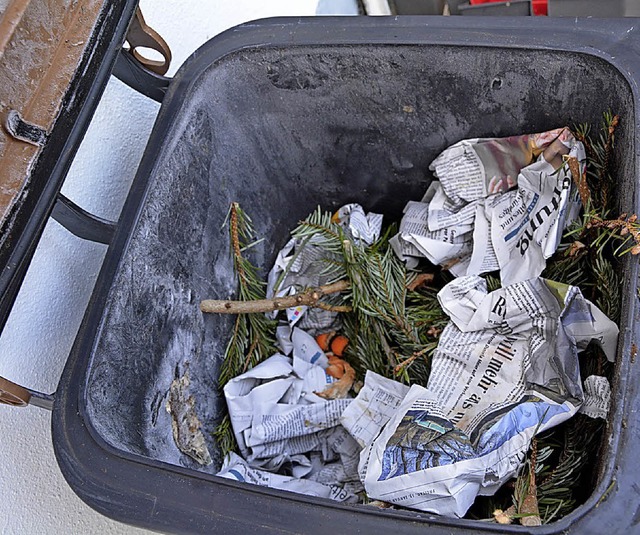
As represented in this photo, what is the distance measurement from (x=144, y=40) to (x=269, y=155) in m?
0.19

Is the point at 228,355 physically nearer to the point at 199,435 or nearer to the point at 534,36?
the point at 199,435

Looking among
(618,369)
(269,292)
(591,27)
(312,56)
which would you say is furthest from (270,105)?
(618,369)

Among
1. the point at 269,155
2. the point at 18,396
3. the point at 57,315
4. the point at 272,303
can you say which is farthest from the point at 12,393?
the point at 269,155

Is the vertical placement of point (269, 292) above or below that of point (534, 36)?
below

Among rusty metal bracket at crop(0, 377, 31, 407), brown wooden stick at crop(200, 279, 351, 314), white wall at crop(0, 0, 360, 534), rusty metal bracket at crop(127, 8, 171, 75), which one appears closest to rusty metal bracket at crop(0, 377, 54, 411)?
rusty metal bracket at crop(0, 377, 31, 407)

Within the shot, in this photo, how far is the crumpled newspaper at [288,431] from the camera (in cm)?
70

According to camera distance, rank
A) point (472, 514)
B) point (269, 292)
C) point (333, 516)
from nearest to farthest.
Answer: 1. point (333, 516)
2. point (472, 514)
3. point (269, 292)

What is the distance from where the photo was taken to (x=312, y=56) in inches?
26.5

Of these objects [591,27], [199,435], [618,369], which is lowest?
[199,435]

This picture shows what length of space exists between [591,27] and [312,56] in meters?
0.25

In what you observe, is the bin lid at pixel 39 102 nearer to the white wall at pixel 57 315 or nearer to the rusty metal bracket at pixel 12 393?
the rusty metal bracket at pixel 12 393

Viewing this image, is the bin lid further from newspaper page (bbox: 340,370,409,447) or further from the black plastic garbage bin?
newspaper page (bbox: 340,370,409,447)

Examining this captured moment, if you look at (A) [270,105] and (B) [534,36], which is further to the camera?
(A) [270,105]

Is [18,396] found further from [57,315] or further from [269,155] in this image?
[269,155]
